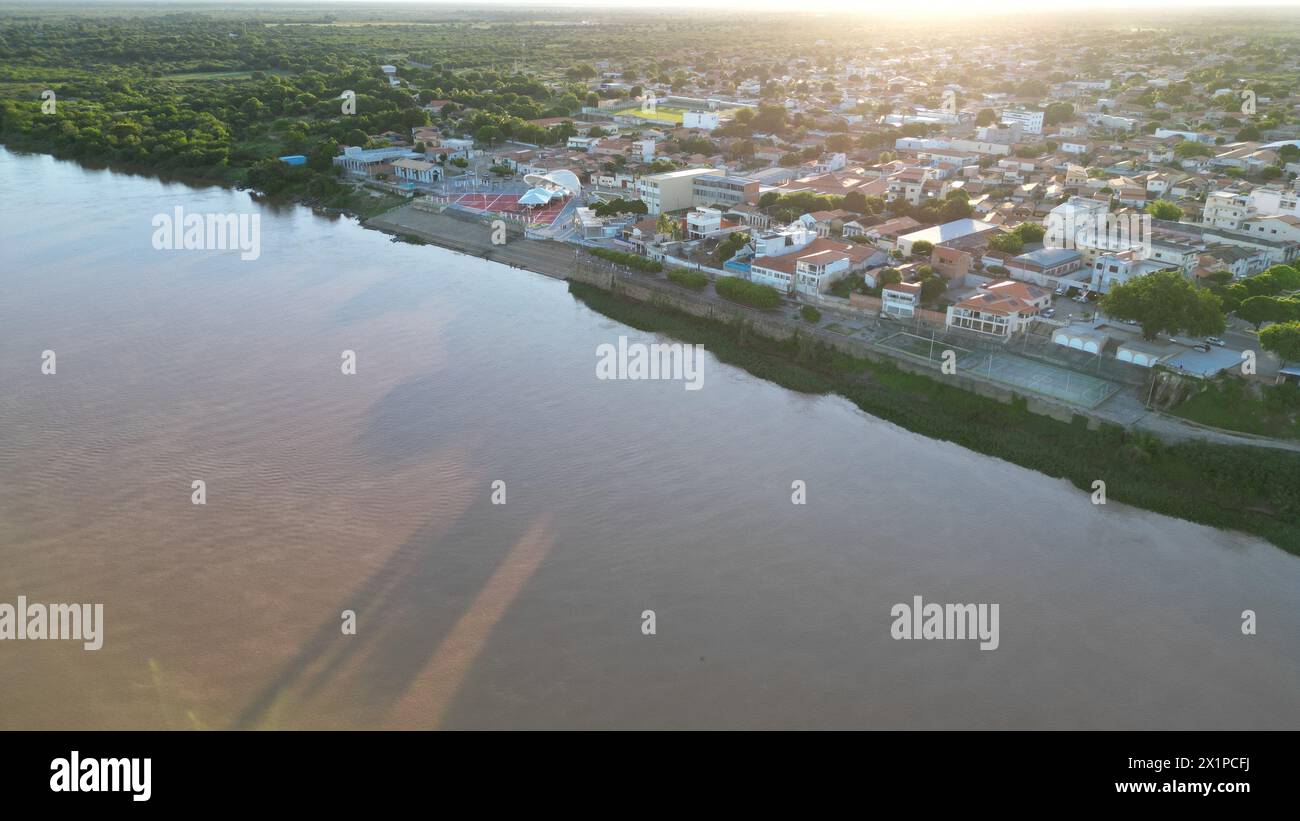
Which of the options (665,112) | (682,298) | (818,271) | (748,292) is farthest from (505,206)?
(665,112)

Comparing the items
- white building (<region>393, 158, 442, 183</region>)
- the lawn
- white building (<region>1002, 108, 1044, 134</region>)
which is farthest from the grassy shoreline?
white building (<region>1002, 108, 1044, 134</region>)

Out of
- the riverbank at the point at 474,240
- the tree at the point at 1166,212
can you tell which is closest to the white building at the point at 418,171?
the riverbank at the point at 474,240

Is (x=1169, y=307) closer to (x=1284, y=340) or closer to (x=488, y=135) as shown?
(x=1284, y=340)

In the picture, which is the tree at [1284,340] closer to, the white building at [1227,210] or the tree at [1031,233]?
the tree at [1031,233]

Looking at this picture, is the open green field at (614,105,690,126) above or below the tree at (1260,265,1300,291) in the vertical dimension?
above

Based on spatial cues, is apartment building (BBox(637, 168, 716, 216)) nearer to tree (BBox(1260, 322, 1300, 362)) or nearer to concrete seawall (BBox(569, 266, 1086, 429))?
concrete seawall (BBox(569, 266, 1086, 429))
